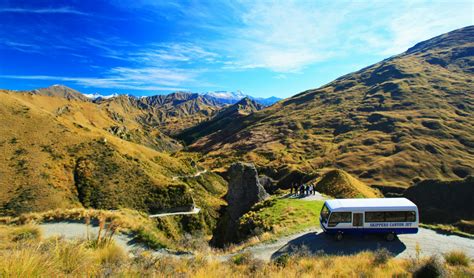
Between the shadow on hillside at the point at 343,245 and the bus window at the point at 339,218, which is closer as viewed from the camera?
the shadow on hillside at the point at 343,245

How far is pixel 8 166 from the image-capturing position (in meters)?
57.9

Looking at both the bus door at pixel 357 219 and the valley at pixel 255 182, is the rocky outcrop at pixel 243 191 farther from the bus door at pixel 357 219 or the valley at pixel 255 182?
the bus door at pixel 357 219

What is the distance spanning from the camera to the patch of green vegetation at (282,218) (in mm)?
24109

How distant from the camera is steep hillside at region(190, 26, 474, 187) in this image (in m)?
84.4

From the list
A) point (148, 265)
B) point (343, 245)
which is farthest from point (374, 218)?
point (148, 265)

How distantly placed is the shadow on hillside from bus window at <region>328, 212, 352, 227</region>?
1352mm

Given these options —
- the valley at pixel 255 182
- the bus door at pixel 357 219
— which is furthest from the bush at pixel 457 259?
the bus door at pixel 357 219

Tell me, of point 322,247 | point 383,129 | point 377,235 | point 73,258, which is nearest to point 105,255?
point 73,258

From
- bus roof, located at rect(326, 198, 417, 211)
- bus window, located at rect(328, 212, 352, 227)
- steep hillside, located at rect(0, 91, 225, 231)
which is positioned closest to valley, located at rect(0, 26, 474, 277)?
steep hillside, located at rect(0, 91, 225, 231)

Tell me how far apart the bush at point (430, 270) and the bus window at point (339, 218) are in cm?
851

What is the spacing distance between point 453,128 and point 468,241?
111 metres

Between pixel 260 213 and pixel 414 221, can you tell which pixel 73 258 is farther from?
pixel 260 213

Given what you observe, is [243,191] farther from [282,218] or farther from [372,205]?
[372,205]

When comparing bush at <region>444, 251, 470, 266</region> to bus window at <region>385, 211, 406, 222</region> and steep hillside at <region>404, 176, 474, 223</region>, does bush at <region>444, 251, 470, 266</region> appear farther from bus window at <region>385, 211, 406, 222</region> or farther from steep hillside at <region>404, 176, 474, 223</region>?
steep hillside at <region>404, 176, 474, 223</region>
